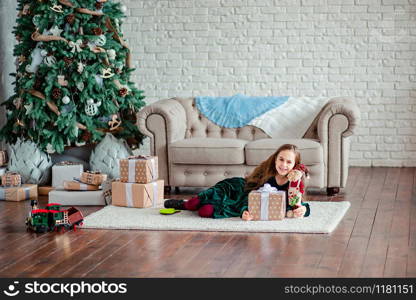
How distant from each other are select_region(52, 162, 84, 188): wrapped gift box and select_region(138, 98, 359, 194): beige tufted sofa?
24.5 inches

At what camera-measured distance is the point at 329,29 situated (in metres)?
7.42

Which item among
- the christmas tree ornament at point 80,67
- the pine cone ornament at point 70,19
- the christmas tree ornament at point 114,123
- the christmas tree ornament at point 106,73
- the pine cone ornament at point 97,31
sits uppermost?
the pine cone ornament at point 70,19

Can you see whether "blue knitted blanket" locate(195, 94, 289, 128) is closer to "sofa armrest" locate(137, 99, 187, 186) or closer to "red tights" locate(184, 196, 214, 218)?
"sofa armrest" locate(137, 99, 187, 186)

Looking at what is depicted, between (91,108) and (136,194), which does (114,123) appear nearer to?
(91,108)

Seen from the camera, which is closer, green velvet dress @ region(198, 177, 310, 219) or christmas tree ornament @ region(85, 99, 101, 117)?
green velvet dress @ region(198, 177, 310, 219)

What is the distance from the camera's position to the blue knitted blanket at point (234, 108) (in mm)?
6383

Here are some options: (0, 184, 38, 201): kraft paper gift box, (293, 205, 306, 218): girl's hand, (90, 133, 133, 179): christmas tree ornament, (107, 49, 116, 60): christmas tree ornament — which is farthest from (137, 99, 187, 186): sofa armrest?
(293, 205, 306, 218): girl's hand

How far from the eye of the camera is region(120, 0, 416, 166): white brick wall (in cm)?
733

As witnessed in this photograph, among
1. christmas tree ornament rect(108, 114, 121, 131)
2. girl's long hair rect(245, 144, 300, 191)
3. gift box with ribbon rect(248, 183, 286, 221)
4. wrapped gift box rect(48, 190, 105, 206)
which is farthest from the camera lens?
christmas tree ornament rect(108, 114, 121, 131)

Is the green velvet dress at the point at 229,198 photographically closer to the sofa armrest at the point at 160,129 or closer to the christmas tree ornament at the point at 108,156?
the sofa armrest at the point at 160,129

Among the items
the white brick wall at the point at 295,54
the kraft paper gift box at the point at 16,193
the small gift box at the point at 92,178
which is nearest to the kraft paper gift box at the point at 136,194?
the small gift box at the point at 92,178

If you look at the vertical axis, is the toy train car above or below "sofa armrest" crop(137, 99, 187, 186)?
below

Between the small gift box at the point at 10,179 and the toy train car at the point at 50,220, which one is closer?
the toy train car at the point at 50,220

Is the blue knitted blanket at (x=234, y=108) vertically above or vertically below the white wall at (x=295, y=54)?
below
